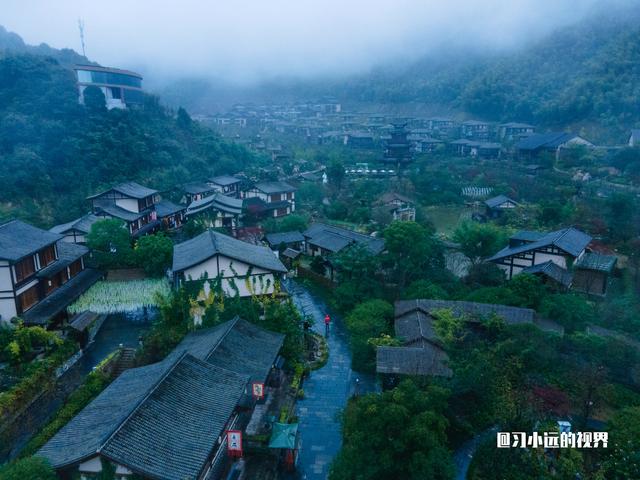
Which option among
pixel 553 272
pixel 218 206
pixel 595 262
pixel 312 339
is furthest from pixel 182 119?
pixel 595 262

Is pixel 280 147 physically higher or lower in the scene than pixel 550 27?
lower

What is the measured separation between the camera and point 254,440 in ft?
51.5

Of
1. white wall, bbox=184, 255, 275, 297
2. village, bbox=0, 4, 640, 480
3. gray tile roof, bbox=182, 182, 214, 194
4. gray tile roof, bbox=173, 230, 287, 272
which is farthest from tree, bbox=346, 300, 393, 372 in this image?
gray tile roof, bbox=182, 182, 214, 194

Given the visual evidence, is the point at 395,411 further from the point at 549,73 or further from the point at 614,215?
the point at 549,73

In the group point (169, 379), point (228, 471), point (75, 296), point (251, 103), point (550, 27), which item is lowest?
point (228, 471)

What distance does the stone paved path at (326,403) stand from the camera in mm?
15461

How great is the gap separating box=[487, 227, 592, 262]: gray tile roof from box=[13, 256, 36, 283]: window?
83.2ft

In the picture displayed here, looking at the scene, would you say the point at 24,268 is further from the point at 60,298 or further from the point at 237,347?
the point at 237,347

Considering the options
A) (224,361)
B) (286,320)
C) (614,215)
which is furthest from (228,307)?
(614,215)

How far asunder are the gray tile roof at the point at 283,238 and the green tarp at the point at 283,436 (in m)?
21.6

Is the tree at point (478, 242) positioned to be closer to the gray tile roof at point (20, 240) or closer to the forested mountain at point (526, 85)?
the gray tile roof at point (20, 240)

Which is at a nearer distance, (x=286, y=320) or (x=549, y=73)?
(x=286, y=320)

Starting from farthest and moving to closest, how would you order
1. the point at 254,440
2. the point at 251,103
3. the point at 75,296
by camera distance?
the point at 251,103
the point at 75,296
the point at 254,440

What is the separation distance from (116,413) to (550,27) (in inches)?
4190
